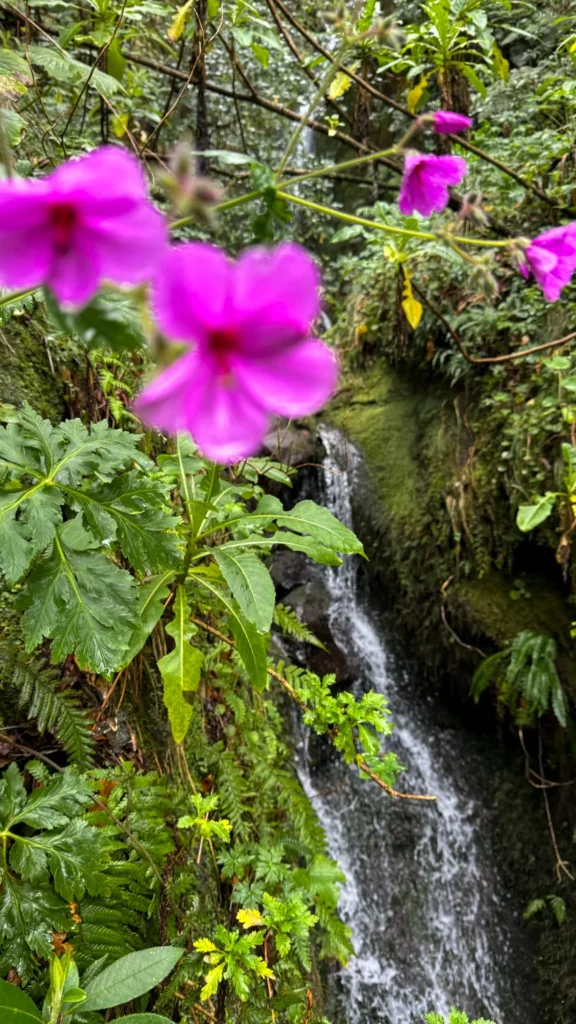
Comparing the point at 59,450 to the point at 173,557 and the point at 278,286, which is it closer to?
the point at 173,557

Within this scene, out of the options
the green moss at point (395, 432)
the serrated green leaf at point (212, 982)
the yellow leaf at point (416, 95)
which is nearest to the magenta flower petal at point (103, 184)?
the serrated green leaf at point (212, 982)

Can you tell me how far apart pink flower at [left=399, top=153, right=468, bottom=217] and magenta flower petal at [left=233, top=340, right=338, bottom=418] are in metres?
0.44

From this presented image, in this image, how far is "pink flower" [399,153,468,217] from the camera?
720 millimetres

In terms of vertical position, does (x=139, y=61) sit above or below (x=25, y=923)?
above

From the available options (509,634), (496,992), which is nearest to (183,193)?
(509,634)

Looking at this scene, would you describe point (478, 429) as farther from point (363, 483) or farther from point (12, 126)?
point (12, 126)

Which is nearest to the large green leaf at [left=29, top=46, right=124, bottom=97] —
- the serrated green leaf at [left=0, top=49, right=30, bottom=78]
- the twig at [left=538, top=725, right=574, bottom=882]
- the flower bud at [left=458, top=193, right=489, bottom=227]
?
the serrated green leaf at [left=0, top=49, right=30, bottom=78]

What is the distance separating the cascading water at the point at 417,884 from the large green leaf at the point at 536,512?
6.65 ft

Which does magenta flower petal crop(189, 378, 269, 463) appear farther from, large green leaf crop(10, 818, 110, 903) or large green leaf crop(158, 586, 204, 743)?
large green leaf crop(158, 586, 204, 743)

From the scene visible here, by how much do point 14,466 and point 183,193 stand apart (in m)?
1.07

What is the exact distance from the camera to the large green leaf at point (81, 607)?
1.17 m

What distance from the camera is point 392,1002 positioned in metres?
3.24

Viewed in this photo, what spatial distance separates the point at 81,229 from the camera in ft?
1.24

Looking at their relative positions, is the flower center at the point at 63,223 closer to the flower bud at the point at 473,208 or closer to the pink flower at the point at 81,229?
the pink flower at the point at 81,229
